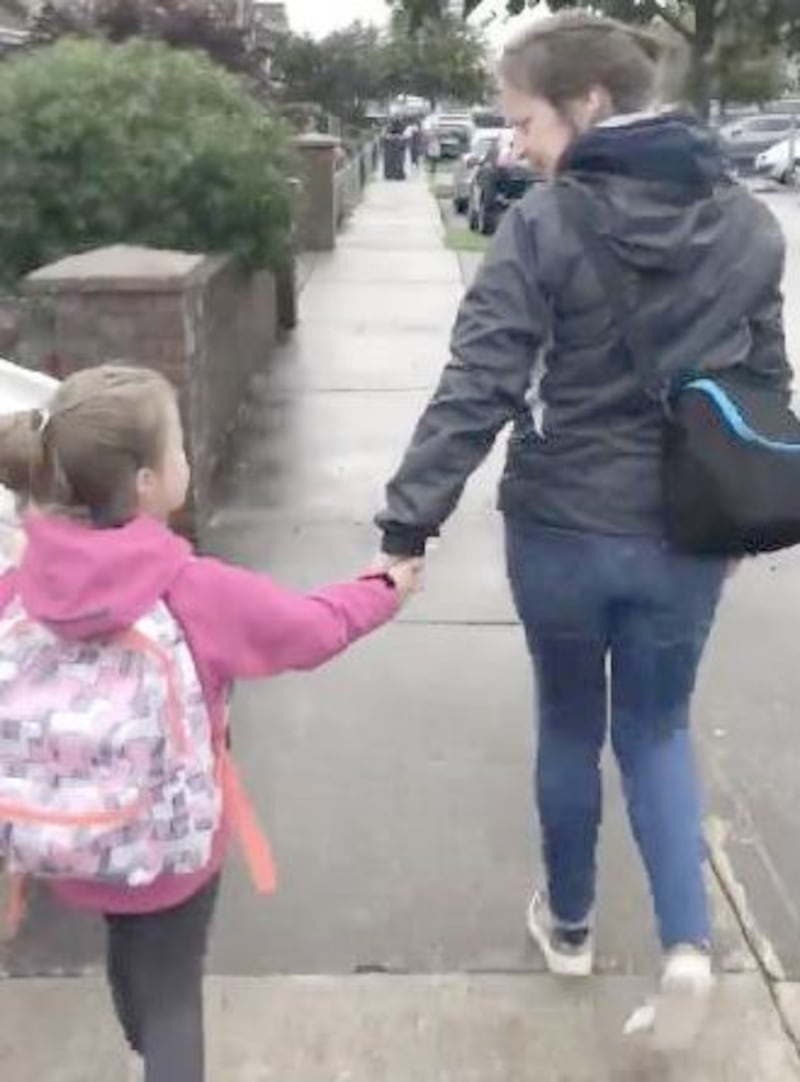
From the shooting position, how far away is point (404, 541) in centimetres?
287

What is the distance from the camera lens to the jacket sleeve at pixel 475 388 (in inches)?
111

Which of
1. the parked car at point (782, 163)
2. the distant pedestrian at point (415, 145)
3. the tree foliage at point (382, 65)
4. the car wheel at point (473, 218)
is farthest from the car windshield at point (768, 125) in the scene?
the car wheel at point (473, 218)

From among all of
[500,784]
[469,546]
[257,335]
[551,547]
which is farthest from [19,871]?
[257,335]

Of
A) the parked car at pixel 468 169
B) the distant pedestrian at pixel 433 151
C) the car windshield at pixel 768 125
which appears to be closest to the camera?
the parked car at pixel 468 169

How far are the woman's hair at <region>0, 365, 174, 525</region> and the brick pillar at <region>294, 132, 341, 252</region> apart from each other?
15.8 meters

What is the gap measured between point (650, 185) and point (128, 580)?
113cm

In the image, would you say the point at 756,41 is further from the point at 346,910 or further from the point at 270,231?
the point at 346,910

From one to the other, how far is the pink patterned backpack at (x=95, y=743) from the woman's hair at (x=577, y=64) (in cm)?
115

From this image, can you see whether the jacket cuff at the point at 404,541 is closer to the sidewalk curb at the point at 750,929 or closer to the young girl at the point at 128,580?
the young girl at the point at 128,580

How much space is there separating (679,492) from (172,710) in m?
0.99

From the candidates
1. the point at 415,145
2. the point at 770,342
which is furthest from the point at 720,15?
the point at 770,342

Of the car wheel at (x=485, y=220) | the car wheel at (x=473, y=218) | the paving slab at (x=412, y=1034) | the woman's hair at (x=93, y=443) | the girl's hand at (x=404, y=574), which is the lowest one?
the car wheel at (x=473, y=218)

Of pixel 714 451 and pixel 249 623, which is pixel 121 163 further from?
pixel 249 623

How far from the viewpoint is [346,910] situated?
3.71 metres
